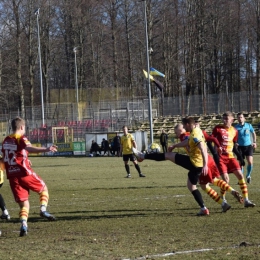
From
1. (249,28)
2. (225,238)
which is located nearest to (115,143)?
(249,28)

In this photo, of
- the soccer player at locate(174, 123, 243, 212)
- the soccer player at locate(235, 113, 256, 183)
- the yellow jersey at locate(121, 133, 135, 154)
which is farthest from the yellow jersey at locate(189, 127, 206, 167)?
the yellow jersey at locate(121, 133, 135, 154)

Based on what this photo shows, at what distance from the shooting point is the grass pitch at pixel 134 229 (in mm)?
8227

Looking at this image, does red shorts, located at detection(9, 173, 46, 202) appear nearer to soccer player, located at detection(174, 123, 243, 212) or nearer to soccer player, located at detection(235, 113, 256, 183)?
soccer player, located at detection(174, 123, 243, 212)

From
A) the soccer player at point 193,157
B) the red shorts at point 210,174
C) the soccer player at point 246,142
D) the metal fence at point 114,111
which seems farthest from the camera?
the metal fence at point 114,111

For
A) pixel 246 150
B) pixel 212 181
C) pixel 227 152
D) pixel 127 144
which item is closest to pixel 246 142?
pixel 246 150

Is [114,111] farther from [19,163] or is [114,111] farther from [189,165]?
[19,163]

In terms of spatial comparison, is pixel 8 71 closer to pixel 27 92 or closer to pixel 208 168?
pixel 27 92

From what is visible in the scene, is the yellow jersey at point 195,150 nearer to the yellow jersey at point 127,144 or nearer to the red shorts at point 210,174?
the red shorts at point 210,174

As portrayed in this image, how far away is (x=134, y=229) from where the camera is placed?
10219 mm

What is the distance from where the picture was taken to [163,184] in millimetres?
18391

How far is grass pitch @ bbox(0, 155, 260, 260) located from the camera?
→ 8.23 metres

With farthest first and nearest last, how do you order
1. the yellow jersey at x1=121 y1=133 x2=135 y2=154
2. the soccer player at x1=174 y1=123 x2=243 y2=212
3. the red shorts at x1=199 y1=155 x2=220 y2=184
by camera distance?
1. the yellow jersey at x1=121 y1=133 x2=135 y2=154
2. the red shorts at x1=199 y1=155 x2=220 y2=184
3. the soccer player at x1=174 y1=123 x2=243 y2=212

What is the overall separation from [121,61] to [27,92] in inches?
457

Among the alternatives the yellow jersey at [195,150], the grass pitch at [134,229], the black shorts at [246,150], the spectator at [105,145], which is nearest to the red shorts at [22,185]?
the grass pitch at [134,229]
